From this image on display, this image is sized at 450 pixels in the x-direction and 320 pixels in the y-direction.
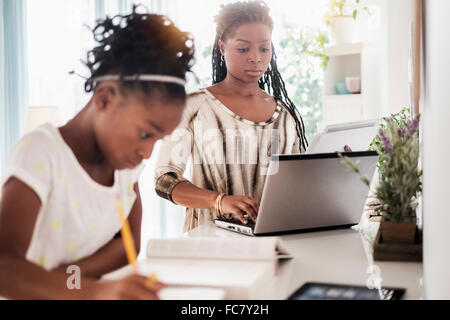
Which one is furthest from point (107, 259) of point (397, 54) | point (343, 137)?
point (397, 54)

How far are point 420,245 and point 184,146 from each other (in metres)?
0.69

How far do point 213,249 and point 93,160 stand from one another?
295 mm

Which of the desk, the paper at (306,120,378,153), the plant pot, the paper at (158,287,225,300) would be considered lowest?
the desk

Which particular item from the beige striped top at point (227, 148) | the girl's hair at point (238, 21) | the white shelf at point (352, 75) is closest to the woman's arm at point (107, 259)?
the beige striped top at point (227, 148)

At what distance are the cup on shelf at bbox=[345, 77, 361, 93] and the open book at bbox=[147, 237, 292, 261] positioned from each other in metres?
2.44

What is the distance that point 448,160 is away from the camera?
0.62m

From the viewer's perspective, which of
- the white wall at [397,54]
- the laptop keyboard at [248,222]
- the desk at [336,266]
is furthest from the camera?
the white wall at [397,54]

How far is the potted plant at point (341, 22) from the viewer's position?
3.20 metres

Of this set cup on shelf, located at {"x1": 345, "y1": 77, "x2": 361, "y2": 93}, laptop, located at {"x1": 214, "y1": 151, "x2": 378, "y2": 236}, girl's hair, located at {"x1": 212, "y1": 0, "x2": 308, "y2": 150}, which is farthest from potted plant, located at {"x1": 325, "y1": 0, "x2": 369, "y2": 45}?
laptop, located at {"x1": 214, "y1": 151, "x2": 378, "y2": 236}

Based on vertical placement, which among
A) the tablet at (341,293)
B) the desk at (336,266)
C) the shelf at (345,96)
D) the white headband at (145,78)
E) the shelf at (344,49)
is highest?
the shelf at (344,49)

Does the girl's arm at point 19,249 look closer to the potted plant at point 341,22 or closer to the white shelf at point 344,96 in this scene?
the white shelf at point 344,96

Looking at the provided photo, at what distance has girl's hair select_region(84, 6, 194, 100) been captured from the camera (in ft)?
2.15

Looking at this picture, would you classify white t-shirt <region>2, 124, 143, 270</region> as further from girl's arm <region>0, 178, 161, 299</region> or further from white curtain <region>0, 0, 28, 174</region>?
white curtain <region>0, 0, 28, 174</region>

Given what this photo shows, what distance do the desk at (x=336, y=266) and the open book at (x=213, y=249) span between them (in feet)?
0.22
